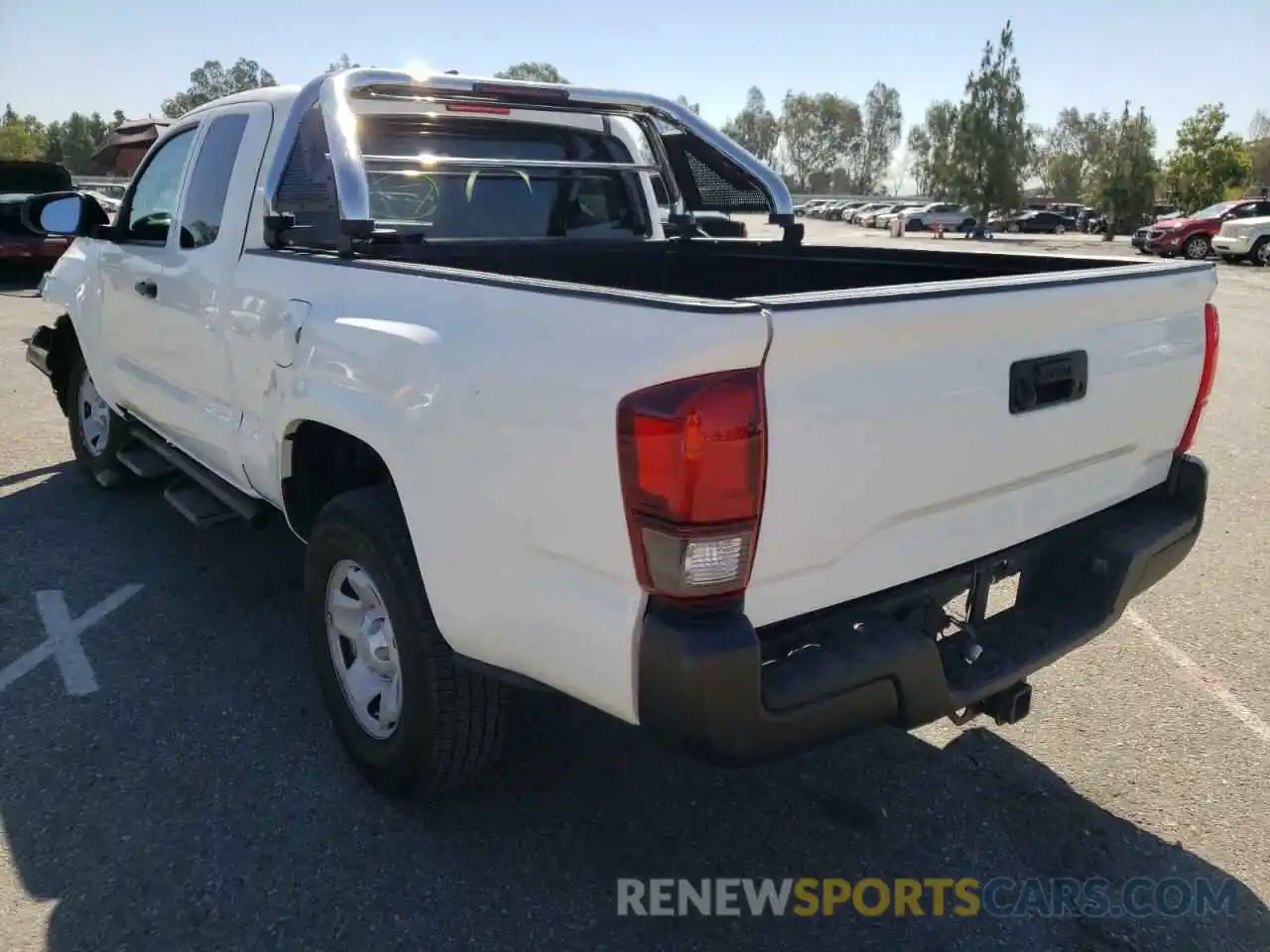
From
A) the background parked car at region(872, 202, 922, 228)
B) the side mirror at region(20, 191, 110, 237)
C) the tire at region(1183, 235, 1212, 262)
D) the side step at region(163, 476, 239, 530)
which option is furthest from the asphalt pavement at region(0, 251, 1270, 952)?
the background parked car at region(872, 202, 922, 228)

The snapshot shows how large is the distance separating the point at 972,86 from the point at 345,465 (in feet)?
200

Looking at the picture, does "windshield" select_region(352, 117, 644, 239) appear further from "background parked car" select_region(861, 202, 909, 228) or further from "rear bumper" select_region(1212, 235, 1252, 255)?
"background parked car" select_region(861, 202, 909, 228)

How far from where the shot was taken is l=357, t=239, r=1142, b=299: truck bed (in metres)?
3.55

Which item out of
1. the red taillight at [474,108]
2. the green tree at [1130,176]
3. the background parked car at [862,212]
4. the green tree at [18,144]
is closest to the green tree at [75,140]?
the green tree at [18,144]

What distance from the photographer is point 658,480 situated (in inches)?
76.6

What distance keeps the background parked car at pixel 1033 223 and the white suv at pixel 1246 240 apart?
31.9 m

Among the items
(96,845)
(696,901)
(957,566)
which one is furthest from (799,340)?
(96,845)

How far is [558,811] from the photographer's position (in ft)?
9.66

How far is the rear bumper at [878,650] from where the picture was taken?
1.98 meters

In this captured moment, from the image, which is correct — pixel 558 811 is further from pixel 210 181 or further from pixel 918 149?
pixel 918 149

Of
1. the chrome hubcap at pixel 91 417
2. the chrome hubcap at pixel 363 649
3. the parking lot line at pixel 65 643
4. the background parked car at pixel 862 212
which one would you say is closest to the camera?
the chrome hubcap at pixel 363 649

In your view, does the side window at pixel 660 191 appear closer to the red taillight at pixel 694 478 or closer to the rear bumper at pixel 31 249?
the red taillight at pixel 694 478

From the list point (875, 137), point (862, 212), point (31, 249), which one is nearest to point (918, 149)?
point (875, 137)

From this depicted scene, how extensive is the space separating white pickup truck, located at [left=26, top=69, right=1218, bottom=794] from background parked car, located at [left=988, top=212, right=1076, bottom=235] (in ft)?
194
